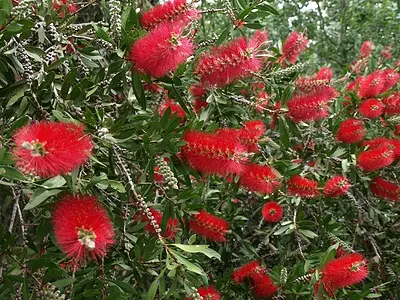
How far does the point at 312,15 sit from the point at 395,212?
268cm

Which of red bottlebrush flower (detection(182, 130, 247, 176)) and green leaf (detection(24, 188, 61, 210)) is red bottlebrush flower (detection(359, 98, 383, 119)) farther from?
green leaf (detection(24, 188, 61, 210))

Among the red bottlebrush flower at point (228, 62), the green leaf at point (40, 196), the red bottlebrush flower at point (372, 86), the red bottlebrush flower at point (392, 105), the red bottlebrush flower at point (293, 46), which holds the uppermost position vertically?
the red bottlebrush flower at point (228, 62)

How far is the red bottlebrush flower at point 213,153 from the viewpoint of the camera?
1.64 meters

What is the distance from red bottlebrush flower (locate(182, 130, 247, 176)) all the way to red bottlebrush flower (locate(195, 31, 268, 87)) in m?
0.25

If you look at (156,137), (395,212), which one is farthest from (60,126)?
(395,212)

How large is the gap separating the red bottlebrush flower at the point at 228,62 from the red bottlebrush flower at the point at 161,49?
237 mm

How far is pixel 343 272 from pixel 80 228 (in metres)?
1.17

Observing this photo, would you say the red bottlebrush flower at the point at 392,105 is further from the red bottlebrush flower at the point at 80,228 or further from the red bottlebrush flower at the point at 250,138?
the red bottlebrush flower at the point at 80,228

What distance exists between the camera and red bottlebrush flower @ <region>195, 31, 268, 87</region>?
183 centimetres

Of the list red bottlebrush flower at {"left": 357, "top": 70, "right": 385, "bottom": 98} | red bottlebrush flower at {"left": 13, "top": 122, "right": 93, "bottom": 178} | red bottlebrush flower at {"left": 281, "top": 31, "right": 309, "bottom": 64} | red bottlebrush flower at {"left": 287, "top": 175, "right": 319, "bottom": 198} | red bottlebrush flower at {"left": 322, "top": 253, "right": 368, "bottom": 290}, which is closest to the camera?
red bottlebrush flower at {"left": 13, "top": 122, "right": 93, "bottom": 178}

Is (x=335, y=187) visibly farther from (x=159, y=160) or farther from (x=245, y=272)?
(x=159, y=160)

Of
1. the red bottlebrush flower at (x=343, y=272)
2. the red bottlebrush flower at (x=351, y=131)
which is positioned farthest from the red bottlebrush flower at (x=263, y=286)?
the red bottlebrush flower at (x=351, y=131)

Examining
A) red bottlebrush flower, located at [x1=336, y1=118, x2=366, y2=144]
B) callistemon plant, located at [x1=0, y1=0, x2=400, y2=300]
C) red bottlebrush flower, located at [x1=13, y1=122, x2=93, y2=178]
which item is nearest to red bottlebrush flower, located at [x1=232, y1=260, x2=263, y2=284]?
callistemon plant, located at [x1=0, y1=0, x2=400, y2=300]

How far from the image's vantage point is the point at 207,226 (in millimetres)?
2084
